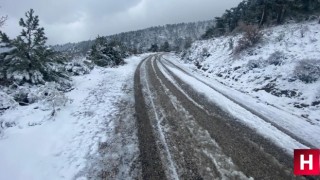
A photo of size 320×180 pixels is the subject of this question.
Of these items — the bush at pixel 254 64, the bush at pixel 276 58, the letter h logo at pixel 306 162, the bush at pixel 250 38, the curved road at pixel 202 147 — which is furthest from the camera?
the bush at pixel 250 38

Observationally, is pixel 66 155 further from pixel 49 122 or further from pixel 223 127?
pixel 223 127

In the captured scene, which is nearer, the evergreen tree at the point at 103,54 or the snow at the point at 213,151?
the snow at the point at 213,151

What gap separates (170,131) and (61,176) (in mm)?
3128

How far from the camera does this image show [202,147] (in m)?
6.18

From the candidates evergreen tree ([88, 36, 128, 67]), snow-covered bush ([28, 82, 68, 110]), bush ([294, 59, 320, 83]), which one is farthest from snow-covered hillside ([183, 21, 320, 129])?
evergreen tree ([88, 36, 128, 67])

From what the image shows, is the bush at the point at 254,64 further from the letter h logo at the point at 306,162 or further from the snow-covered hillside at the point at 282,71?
the letter h logo at the point at 306,162

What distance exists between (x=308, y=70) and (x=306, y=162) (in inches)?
284

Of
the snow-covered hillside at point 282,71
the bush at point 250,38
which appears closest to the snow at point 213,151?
the snow-covered hillside at point 282,71

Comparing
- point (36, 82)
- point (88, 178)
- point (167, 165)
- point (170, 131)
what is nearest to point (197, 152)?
point (167, 165)

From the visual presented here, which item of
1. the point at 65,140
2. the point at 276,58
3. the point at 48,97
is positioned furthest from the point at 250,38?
the point at 65,140

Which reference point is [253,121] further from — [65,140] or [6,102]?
[6,102]

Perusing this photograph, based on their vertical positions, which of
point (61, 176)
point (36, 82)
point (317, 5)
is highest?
point (317, 5)

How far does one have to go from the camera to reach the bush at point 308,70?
10695mm

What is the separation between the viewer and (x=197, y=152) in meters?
5.94
